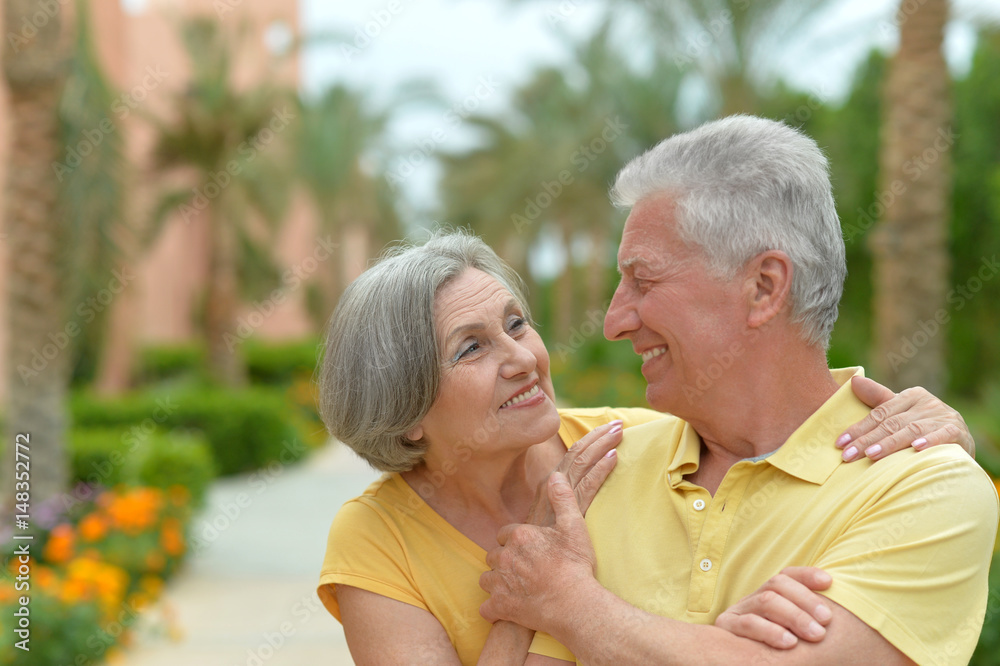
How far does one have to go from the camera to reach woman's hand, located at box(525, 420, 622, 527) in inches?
87.4

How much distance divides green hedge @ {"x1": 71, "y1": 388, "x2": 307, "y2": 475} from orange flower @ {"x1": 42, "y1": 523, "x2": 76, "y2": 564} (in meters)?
5.29

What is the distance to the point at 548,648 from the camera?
2029mm

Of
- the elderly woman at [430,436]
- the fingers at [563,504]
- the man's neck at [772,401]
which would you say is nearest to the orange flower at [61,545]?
the elderly woman at [430,436]

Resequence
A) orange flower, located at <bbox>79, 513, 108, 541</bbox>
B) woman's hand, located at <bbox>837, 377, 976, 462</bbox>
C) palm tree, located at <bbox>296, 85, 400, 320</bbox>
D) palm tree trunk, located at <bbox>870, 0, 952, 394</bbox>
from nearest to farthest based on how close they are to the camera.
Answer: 1. woman's hand, located at <bbox>837, 377, 976, 462</bbox>
2. orange flower, located at <bbox>79, 513, 108, 541</bbox>
3. palm tree trunk, located at <bbox>870, 0, 952, 394</bbox>
4. palm tree, located at <bbox>296, 85, 400, 320</bbox>

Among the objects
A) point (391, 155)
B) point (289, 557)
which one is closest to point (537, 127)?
point (391, 155)

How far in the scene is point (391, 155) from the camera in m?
23.5

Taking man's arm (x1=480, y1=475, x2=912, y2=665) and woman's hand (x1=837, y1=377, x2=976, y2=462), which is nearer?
man's arm (x1=480, y1=475, x2=912, y2=665)

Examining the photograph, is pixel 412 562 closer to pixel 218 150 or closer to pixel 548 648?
pixel 548 648

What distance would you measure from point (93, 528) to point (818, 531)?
5.81 m

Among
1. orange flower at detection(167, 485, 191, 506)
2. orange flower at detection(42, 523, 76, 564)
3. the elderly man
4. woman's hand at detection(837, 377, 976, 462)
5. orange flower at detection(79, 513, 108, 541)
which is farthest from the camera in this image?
orange flower at detection(167, 485, 191, 506)

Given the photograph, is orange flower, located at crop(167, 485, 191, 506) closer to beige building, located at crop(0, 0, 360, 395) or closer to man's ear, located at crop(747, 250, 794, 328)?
beige building, located at crop(0, 0, 360, 395)

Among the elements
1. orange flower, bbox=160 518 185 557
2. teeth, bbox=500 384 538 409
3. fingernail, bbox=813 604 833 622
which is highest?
orange flower, bbox=160 518 185 557

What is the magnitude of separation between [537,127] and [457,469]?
72.3 ft

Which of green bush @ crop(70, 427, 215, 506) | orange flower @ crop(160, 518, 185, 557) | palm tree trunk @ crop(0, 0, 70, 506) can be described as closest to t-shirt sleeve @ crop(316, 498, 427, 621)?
orange flower @ crop(160, 518, 185, 557)
